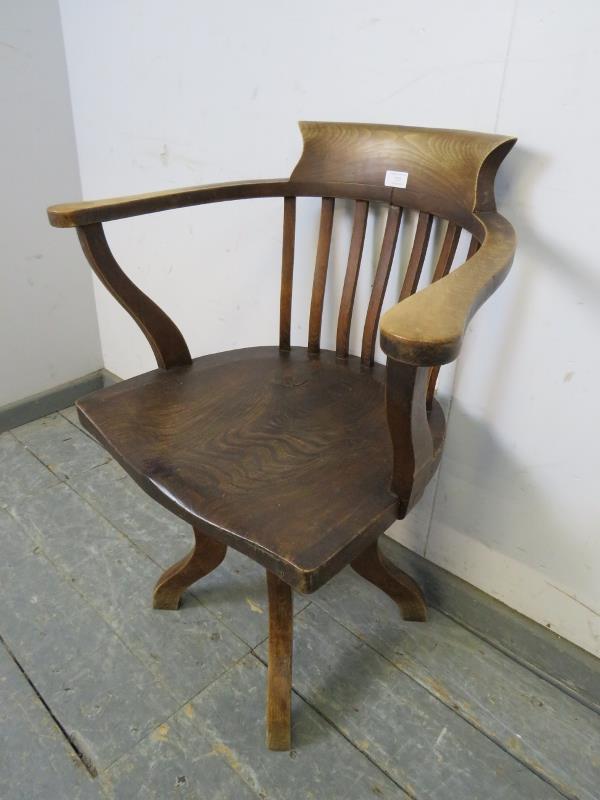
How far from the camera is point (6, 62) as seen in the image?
1291 mm

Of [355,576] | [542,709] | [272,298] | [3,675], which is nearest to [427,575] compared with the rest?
[355,576]

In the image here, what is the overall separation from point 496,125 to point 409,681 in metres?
0.86

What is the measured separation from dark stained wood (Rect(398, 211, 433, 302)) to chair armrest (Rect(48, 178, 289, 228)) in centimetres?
24

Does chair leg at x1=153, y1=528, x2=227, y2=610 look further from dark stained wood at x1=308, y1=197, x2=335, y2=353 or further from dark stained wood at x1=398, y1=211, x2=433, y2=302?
dark stained wood at x1=398, y1=211, x2=433, y2=302

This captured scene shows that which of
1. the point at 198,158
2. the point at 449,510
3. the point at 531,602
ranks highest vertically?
the point at 198,158

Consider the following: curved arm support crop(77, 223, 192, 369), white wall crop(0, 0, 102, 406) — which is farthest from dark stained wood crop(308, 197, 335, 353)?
white wall crop(0, 0, 102, 406)

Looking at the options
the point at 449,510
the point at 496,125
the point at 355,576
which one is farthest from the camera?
the point at 355,576

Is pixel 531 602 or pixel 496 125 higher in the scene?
pixel 496 125

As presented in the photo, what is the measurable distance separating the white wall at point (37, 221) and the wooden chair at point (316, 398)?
2.59ft

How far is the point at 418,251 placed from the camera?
832 mm

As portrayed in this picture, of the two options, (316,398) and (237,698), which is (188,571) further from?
(316,398)

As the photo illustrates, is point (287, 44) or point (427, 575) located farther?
point (427, 575)

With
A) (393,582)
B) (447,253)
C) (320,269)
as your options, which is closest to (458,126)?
(447,253)

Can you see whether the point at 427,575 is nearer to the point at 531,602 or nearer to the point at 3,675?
the point at 531,602
